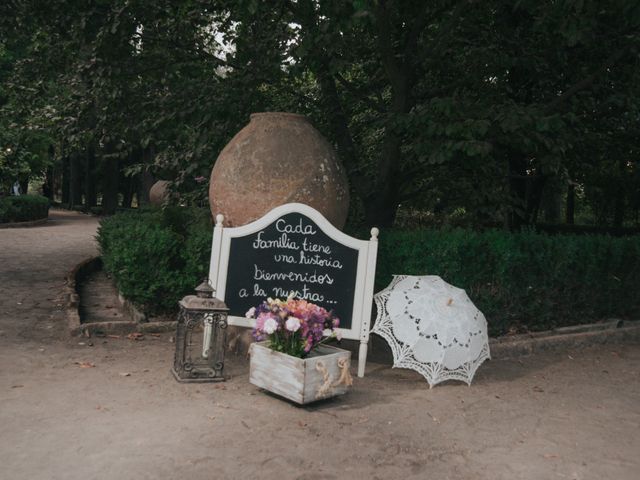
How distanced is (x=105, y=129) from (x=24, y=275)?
11.0ft

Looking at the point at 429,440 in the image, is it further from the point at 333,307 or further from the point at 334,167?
the point at 334,167

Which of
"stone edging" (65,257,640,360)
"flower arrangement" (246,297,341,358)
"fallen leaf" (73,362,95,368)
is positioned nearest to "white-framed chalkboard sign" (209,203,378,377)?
"flower arrangement" (246,297,341,358)

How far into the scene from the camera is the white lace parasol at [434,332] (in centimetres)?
543

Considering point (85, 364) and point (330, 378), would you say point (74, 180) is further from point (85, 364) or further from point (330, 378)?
point (330, 378)

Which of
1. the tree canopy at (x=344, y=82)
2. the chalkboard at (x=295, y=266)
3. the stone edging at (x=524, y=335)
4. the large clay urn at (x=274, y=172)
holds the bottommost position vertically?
the stone edging at (x=524, y=335)

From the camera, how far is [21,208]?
2244 cm

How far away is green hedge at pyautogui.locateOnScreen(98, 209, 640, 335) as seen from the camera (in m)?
7.02

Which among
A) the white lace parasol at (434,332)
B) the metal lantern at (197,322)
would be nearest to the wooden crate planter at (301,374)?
the metal lantern at (197,322)

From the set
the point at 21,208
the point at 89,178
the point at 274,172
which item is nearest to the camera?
the point at 274,172

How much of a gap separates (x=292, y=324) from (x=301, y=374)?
0.40 meters

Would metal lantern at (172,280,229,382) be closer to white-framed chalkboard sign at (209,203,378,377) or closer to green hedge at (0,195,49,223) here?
white-framed chalkboard sign at (209,203,378,377)

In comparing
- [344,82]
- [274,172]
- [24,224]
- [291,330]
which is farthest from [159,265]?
[24,224]

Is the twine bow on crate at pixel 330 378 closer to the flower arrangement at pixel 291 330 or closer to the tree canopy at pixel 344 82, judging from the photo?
the flower arrangement at pixel 291 330

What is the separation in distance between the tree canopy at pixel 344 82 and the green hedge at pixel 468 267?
1.00 metres
